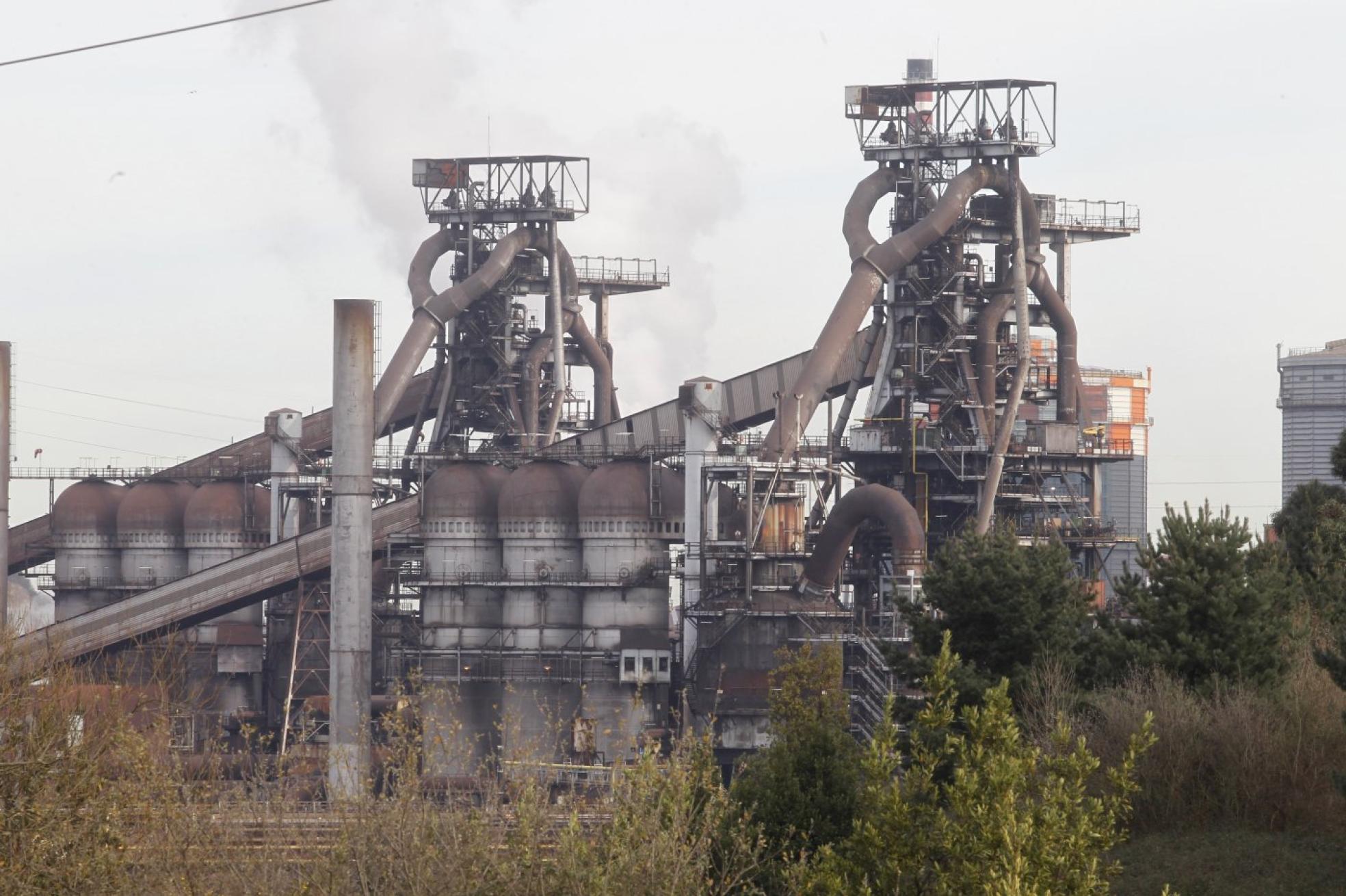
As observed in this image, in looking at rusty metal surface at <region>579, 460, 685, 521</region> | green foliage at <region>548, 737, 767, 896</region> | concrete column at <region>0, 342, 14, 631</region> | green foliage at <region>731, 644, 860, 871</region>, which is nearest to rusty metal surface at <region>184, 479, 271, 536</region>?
rusty metal surface at <region>579, 460, 685, 521</region>

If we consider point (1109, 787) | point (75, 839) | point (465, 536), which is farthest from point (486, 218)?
point (75, 839)

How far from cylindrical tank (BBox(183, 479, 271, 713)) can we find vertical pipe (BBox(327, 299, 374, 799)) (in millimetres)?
13333

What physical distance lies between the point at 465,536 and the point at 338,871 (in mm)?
40764

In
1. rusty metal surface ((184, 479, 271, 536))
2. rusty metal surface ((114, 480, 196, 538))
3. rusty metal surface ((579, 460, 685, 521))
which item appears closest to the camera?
rusty metal surface ((579, 460, 685, 521))

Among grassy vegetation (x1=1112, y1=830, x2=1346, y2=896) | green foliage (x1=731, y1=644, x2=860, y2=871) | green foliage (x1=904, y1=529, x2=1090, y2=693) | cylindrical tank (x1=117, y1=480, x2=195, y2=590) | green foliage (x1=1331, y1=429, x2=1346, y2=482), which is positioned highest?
green foliage (x1=1331, y1=429, x2=1346, y2=482)

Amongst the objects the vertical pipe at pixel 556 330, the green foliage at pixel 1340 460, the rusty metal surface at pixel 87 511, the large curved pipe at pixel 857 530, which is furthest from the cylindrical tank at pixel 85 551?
the green foliage at pixel 1340 460

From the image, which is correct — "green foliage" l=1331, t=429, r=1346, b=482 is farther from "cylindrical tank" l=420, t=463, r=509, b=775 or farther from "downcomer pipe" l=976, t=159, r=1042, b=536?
"cylindrical tank" l=420, t=463, r=509, b=775

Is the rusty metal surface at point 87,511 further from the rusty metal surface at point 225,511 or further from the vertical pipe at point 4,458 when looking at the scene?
the vertical pipe at point 4,458

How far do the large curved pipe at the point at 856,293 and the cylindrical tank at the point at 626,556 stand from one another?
4699 millimetres

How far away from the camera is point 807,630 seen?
49938 mm

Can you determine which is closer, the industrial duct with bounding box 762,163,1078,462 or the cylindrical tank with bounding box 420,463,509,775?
the industrial duct with bounding box 762,163,1078,462

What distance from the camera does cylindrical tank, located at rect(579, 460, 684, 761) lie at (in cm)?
5609

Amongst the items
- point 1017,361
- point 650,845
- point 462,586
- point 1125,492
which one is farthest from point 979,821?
point 1125,492

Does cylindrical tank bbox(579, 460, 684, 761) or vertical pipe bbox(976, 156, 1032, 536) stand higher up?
vertical pipe bbox(976, 156, 1032, 536)
